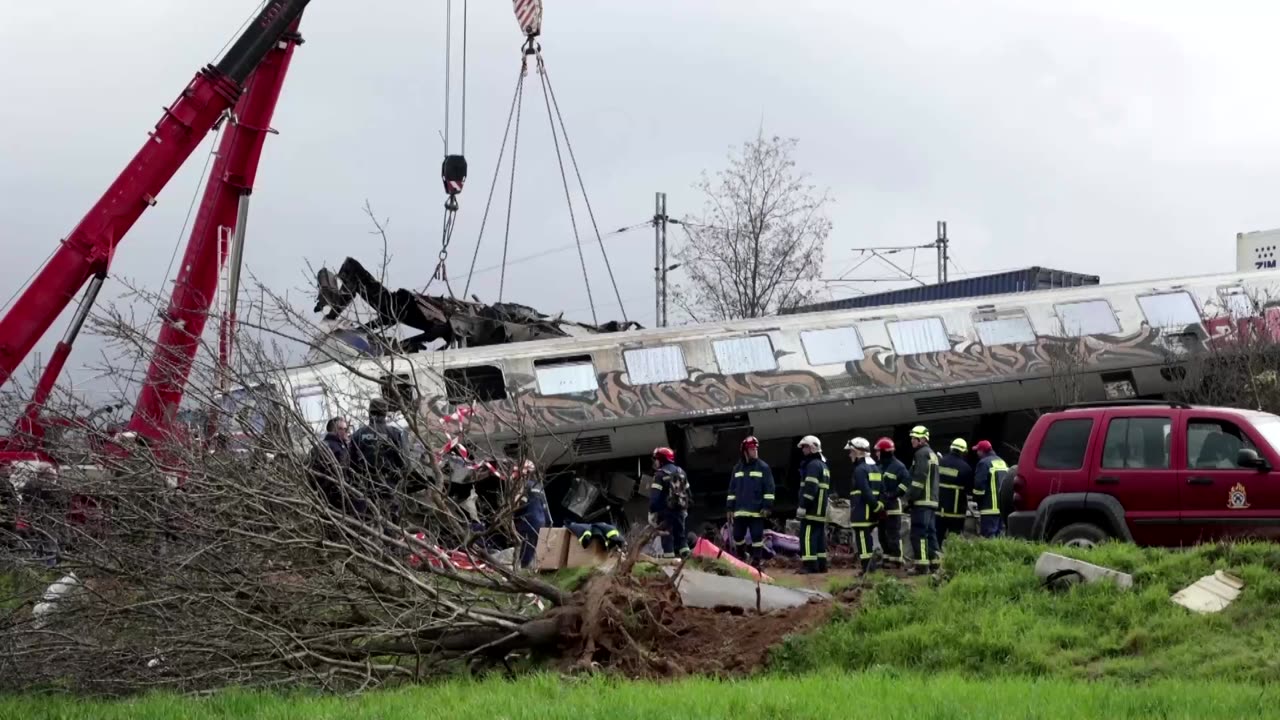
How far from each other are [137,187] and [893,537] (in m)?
9.23

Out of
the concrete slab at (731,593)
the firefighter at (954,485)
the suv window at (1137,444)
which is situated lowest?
the concrete slab at (731,593)

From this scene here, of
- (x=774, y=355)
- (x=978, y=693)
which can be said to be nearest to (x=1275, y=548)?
(x=978, y=693)

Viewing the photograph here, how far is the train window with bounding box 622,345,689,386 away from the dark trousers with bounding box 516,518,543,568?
552 cm

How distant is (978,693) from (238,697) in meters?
4.46

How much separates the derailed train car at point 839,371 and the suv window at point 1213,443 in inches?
313

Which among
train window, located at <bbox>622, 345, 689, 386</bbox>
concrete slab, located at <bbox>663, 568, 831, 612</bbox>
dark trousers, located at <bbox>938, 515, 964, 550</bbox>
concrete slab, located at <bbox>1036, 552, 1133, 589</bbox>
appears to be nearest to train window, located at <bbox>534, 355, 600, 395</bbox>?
train window, located at <bbox>622, 345, 689, 386</bbox>

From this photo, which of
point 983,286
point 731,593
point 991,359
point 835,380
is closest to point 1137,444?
point 731,593

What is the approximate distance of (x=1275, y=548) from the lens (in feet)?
33.9

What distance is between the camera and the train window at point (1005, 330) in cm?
A: 2097

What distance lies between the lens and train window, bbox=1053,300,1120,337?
21.0 meters

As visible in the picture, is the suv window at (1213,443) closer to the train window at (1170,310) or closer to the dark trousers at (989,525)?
the dark trousers at (989,525)

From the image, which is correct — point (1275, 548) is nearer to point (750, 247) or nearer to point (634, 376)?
point (634, 376)

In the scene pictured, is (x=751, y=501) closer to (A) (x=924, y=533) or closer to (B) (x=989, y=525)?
(A) (x=924, y=533)

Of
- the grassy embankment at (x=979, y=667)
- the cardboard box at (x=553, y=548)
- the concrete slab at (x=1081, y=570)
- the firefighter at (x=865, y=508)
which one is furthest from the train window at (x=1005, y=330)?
the concrete slab at (x=1081, y=570)
